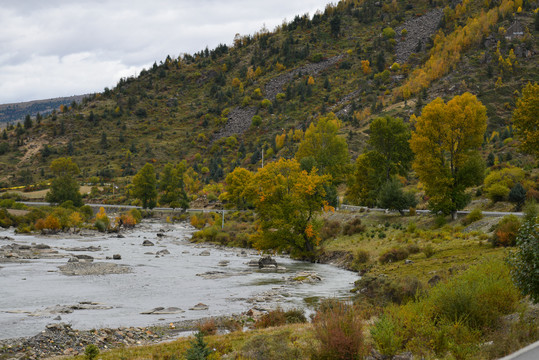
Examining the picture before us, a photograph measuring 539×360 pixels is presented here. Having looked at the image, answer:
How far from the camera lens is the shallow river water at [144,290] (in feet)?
70.4

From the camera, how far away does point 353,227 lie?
53656 mm

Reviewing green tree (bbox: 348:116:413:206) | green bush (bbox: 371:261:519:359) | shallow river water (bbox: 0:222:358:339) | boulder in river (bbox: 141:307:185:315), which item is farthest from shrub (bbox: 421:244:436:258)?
green tree (bbox: 348:116:413:206)

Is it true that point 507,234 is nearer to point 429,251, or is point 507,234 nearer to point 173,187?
point 429,251

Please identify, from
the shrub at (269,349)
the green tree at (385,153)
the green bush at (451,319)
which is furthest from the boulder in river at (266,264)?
the green bush at (451,319)

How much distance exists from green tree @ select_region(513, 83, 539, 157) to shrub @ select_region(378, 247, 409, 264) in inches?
808

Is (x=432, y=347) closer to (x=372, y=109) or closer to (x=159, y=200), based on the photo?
(x=159, y=200)

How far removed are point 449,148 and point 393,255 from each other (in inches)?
570

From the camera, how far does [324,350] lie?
10922 mm

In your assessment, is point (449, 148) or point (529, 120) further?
point (529, 120)

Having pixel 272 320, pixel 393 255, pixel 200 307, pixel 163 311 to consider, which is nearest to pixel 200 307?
pixel 200 307

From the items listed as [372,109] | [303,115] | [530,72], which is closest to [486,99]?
[530,72]

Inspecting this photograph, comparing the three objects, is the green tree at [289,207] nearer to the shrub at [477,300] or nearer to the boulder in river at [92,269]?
the boulder in river at [92,269]

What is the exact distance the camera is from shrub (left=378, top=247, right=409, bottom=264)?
35.3 meters

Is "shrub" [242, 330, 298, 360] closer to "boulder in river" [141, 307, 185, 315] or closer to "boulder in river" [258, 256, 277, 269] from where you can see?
"boulder in river" [141, 307, 185, 315]
